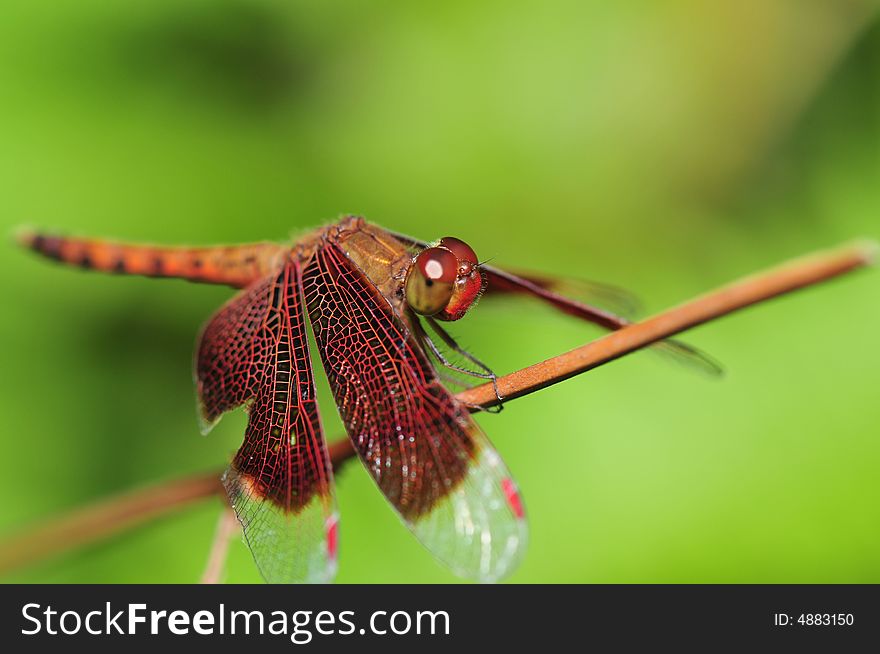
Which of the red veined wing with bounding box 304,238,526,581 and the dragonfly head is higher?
the dragonfly head

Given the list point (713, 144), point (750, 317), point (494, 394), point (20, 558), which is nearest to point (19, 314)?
point (20, 558)

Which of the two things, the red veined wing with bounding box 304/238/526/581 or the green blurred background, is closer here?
the red veined wing with bounding box 304/238/526/581

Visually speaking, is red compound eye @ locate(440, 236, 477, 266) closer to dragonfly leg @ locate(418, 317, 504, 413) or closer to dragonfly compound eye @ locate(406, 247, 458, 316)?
dragonfly compound eye @ locate(406, 247, 458, 316)

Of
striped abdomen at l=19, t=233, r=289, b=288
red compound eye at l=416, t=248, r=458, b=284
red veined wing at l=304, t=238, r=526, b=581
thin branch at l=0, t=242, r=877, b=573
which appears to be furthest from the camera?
striped abdomen at l=19, t=233, r=289, b=288

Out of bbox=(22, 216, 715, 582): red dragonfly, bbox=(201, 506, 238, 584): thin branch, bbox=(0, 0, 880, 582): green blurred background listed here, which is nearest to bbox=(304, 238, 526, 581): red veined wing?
bbox=(22, 216, 715, 582): red dragonfly

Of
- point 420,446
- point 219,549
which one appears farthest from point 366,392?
point 219,549

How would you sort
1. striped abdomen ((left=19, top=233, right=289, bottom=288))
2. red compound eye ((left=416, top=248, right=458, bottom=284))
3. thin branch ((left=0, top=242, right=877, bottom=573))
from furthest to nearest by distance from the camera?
striped abdomen ((left=19, top=233, right=289, bottom=288)), red compound eye ((left=416, top=248, right=458, bottom=284)), thin branch ((left=0, top=242, right=877, bottom=573))

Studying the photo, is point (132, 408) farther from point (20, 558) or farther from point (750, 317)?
point (750, 317)

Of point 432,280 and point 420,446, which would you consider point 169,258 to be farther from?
point 420,446
